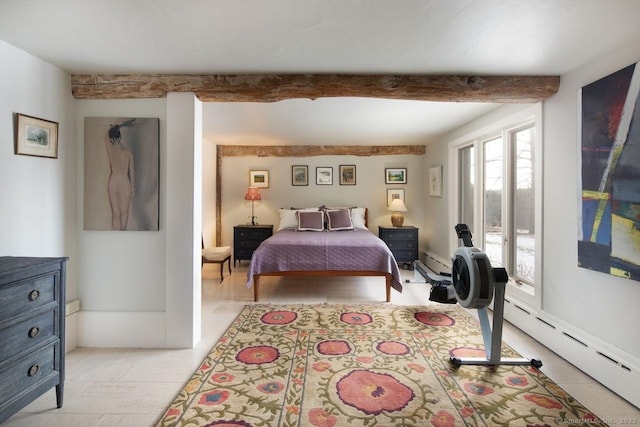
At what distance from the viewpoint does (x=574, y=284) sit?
2453 millimetres

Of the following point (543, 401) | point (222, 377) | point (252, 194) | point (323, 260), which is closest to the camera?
point (543, 401)

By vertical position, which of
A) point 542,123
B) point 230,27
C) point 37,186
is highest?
point 230,27

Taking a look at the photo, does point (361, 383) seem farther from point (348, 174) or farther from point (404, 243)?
point (348, 174)

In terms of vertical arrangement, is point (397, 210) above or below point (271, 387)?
above

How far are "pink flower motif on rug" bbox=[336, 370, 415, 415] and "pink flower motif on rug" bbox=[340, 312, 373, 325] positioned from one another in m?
0.93

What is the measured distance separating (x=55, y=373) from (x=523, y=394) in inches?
115

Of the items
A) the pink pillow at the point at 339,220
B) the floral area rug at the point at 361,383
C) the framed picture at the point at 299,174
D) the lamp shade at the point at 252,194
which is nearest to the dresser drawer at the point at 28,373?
the floral area rug at the point at 361,383

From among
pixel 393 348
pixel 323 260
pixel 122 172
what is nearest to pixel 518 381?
pixel 393 348

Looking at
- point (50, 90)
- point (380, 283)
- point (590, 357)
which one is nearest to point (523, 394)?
point (590, 357)

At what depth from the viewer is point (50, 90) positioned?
2455 mm

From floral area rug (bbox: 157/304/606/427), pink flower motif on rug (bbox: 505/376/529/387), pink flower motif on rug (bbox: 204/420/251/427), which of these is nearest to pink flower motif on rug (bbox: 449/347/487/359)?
floral area rug (bbox: 157/304/606/427)

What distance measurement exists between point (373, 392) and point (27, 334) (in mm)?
2053

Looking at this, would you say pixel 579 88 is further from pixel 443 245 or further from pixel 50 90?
pixel 50 90

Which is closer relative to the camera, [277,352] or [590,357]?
[590,357]
